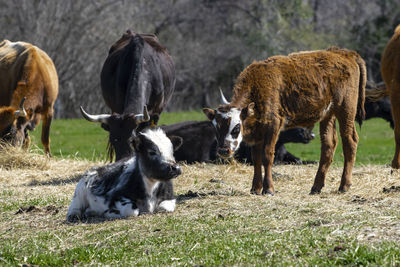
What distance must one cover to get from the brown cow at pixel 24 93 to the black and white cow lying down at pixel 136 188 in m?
5.37

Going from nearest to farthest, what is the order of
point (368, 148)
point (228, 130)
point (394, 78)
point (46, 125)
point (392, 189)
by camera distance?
1. point (228, 130)
2. point (392, 189)
3. point (394, 78)
4. point (46, 125)
5. point (368, 148)

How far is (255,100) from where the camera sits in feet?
27.4

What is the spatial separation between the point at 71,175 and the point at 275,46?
26336 mm

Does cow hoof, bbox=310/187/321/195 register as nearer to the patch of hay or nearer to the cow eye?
the cow eye

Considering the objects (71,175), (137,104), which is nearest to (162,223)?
(137,104)

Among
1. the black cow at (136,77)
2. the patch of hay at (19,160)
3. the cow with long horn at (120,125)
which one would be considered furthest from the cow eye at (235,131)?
the patch of hay at (19,160)

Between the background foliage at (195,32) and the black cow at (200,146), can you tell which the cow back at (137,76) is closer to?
the black cow at (200,146)

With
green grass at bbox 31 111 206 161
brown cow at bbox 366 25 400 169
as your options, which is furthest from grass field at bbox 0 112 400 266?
green grass at bbox 31 111 206 161

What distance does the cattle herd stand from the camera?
7.36m

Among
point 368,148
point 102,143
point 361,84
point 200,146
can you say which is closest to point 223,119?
point 361,84

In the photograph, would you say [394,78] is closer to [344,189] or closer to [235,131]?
[344,189]

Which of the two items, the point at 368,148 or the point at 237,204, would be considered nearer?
the point at 237,204

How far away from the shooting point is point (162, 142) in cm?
737

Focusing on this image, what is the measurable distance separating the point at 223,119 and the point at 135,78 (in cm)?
386
